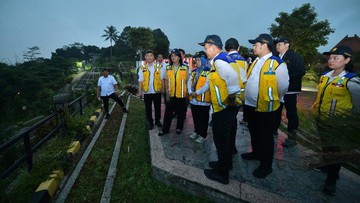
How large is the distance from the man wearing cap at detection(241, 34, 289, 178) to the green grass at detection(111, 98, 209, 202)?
1160mm

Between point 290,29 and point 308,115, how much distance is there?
35.0 m

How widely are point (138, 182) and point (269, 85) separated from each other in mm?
2643

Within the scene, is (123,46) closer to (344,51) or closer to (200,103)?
(200,103)

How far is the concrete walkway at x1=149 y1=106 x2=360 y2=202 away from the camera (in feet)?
8.47

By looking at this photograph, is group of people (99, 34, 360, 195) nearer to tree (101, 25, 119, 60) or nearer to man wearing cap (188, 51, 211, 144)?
man wearing cap (188, 51, 211, 144)

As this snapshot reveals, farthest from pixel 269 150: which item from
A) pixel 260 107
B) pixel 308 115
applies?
pixel 308 115

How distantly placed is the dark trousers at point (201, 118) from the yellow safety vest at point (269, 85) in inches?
66.5

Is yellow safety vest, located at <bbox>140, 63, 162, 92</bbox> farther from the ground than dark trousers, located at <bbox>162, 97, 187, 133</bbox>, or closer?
farther from the ground

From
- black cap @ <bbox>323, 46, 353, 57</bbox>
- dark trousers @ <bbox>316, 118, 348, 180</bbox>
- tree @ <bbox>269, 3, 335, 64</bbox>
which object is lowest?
dark trousers @ <bbox>316, 118, 348, 180</bbox>

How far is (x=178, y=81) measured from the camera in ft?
15.2

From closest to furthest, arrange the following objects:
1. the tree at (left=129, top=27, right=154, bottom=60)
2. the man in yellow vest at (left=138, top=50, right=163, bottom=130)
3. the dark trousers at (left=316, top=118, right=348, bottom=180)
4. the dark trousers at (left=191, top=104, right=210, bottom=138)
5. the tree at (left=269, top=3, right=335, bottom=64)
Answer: the dark trousers at (left=316, top=118, right=348, bottom=180), the dark trousers at (left=191, top=104, right=210, bottom=138), the man in yellow vest at (left=138, top=50, right=163, bottom=130), the tree at (left=269, top=3, right=335, bottom=64), the tree at (left=129, top=27, right=154, bottom=60)

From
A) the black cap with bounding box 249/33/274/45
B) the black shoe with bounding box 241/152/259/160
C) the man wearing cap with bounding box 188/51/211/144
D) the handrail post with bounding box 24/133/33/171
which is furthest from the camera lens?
the man wearing cap with bounding box 188/51/211/144

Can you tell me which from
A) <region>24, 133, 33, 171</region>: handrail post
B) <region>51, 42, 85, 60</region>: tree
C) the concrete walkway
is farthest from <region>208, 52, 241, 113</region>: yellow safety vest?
<region>51, 42, 85, 60</region>: tree

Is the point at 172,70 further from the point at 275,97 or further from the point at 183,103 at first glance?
the point at 275,97
